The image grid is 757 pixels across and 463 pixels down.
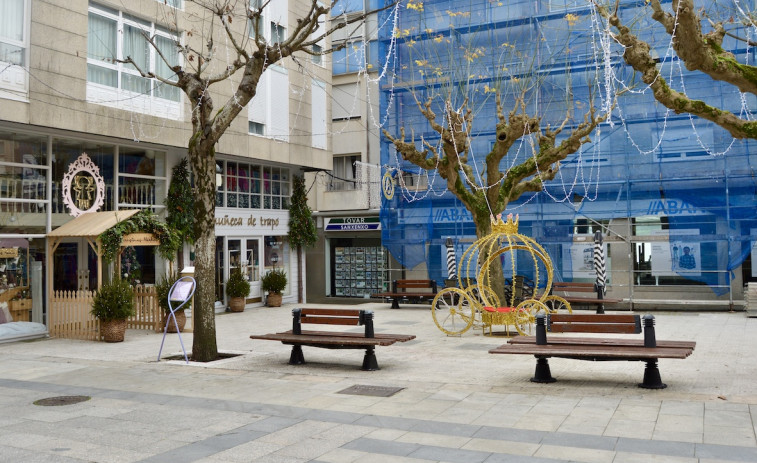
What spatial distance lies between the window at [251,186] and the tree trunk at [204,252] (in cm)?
878

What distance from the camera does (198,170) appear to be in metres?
11.2

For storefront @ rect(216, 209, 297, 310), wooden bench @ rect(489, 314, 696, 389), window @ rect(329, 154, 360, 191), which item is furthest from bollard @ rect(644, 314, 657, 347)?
window @ rect(329, 154, 360, 191)

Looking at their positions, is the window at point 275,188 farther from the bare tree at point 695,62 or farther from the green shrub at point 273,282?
the bare tree at point 695,62

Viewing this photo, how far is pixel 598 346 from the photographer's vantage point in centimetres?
867

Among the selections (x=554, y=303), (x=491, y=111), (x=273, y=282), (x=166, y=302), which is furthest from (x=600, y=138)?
(x=166, y=302)

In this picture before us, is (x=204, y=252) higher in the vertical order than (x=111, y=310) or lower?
higher

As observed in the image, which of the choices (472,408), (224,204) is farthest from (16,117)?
(472,408)

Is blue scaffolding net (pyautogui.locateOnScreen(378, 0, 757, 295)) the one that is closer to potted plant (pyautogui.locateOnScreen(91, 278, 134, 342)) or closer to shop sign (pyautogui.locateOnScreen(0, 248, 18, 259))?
potted plant (pyautogui.locateOnScreen(91, 278, 134, 342))

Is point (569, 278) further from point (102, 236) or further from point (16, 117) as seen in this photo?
point (16, 117)

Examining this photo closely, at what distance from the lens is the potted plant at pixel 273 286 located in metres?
22.4

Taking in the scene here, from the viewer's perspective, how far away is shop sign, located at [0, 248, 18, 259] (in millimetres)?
14258

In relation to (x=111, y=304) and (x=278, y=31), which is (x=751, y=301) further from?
(x=278, y=31)

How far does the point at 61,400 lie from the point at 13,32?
9.06 meters

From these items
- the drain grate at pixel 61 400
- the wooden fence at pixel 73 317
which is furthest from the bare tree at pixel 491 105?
the drain grate at pixel 61 400
